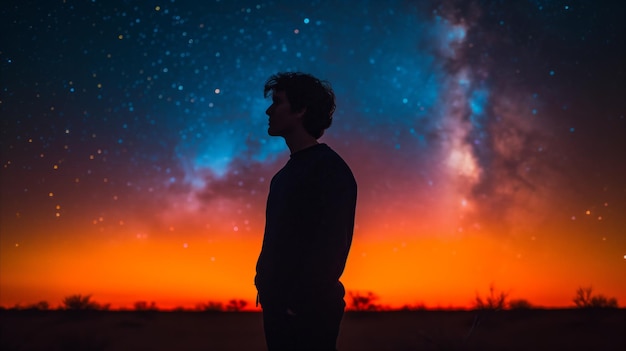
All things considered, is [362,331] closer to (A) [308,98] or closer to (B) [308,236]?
(A) [308,98]

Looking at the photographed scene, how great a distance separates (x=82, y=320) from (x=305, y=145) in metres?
13.1

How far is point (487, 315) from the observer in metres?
13.1

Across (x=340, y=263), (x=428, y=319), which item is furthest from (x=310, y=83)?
(x=428, y=319)

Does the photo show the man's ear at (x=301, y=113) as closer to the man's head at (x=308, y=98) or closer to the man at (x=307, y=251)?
the man's head at (x=308, y=98)

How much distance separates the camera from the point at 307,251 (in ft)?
8.57

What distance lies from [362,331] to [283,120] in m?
10.6

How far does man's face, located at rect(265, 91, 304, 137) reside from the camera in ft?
10.7

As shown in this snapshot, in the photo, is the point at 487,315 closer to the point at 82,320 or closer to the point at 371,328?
the point at 371,328

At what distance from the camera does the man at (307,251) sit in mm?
2596

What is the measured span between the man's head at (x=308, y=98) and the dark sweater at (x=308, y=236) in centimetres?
42

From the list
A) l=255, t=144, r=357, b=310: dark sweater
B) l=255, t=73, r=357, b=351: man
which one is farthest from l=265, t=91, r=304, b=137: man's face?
l=255, t=144, r=357, b=310: dark sweater

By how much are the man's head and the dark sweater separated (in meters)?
0.42

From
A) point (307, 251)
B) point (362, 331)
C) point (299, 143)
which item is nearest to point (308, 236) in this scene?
point (307, 251)

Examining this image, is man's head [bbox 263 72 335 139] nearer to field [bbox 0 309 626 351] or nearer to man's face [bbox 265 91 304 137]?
man's face [bbox 265 91 304 137]
